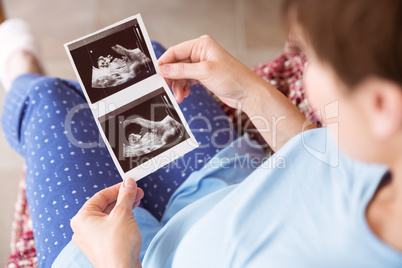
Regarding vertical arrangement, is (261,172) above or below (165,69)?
below

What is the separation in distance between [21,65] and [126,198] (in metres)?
0.82

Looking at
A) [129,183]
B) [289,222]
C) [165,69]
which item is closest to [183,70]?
[165,69]

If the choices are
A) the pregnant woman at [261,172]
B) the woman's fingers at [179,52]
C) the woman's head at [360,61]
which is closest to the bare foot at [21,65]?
the pregnant woman at [261,172]

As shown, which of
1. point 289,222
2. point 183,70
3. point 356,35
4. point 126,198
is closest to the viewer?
point 356,35

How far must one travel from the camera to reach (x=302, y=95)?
1047 millimetres

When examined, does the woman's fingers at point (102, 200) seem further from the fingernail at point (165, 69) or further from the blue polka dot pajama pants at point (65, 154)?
the fingernail at point (165, 69)

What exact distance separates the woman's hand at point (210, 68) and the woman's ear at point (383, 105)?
40 centimetres

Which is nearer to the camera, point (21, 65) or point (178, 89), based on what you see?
point (178, 89)

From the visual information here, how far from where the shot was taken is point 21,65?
1.27 meters

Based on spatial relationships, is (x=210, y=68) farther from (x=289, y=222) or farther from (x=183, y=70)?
(x=289, y=222)

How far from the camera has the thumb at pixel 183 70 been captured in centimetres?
78

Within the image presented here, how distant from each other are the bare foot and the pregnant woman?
254mm

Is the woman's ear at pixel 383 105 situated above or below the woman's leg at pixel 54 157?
above

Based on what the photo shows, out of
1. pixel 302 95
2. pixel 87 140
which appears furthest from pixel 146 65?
pixel 302 95
